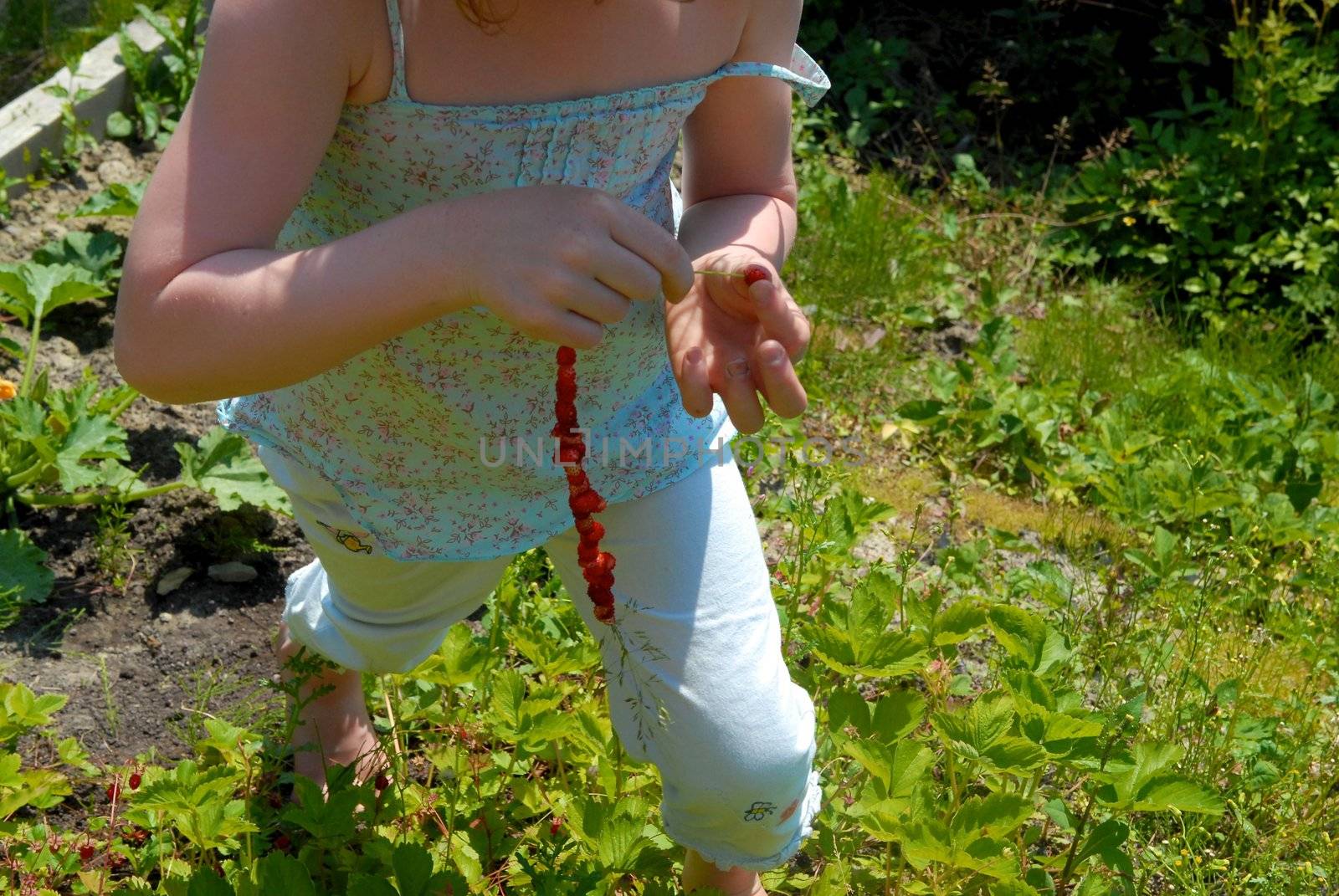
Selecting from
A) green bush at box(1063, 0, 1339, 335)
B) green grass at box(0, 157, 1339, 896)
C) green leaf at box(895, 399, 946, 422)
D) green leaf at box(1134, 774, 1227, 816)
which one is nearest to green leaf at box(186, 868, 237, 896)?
green grass at box(0, 157, 1339, 896)

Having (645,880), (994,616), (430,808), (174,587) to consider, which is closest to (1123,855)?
(994,616)

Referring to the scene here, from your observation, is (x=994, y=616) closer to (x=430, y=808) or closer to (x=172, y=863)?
(x=430, y=808)

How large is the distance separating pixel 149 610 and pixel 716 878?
1.20 metres

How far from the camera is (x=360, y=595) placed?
1.96m

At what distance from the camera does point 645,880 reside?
1.93 meters

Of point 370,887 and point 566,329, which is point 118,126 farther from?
point 566,329

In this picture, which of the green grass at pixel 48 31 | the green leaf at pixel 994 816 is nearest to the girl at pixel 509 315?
the green leaf at pixel 994 816

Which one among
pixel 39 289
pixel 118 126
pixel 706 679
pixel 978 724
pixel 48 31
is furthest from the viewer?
pixel 48 31

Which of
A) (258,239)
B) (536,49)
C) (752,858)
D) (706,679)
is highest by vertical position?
(536,49)

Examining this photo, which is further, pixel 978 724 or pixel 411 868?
pixel 978 724

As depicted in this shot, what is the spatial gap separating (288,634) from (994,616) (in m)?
1.08

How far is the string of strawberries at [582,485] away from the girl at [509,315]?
0.11 metres

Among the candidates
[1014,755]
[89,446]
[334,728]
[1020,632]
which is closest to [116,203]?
[89,446]

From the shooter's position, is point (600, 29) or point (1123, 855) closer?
point (600, 29)
